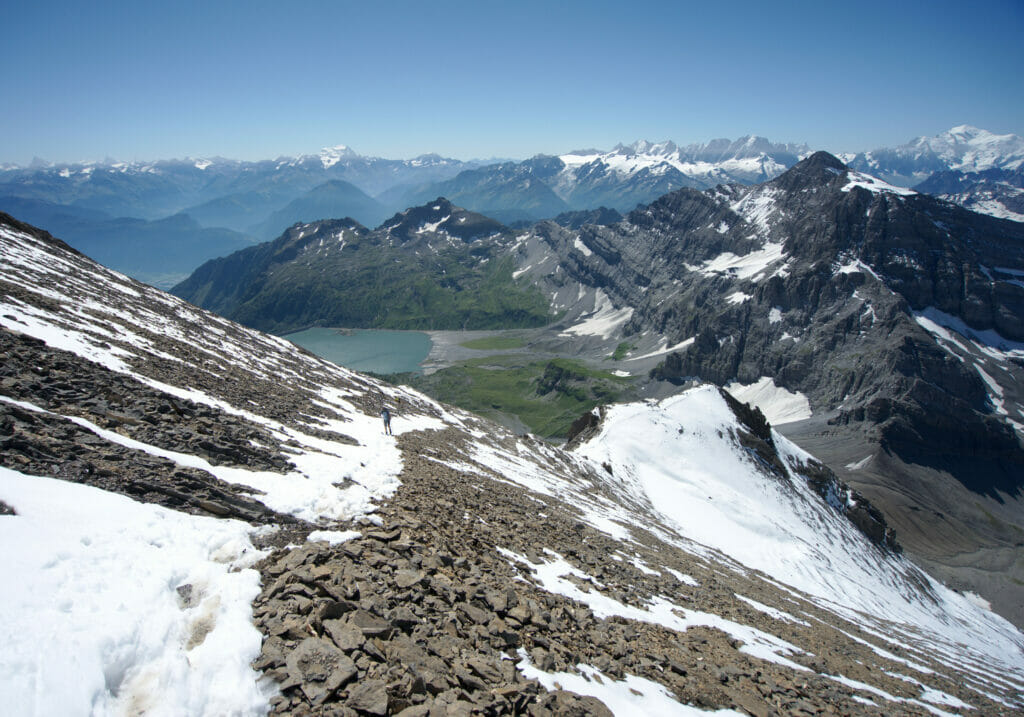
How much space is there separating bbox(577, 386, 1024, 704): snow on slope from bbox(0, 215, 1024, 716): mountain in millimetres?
17915

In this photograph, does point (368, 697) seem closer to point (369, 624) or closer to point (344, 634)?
point (344, 634)

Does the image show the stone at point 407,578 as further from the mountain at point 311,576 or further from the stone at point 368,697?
the stone at point 368,697

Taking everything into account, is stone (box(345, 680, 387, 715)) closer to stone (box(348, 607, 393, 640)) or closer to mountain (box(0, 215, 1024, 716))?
mountain (box(0, 215, 1024, 716))

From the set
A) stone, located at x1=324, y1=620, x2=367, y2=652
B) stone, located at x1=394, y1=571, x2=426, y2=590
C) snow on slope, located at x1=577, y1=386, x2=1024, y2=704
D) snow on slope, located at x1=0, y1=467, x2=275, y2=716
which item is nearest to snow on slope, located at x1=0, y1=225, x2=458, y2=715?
snow on slope, located at x1=0, y1=467, x2=275, y2=716

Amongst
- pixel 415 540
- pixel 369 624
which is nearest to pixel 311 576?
pixel 369 624

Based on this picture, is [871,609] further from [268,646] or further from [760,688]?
[268,646]

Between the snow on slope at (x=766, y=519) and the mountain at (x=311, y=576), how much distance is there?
17915 mm

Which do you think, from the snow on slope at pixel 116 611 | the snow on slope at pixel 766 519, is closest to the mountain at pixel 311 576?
the snow on slope at pixel 116 611

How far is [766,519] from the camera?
64125 mm

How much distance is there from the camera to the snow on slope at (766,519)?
188ft

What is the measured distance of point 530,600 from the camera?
13516 millimetres

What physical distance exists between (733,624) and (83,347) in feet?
110

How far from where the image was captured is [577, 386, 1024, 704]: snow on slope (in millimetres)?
57219

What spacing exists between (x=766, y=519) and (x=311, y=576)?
6852 centimetres
